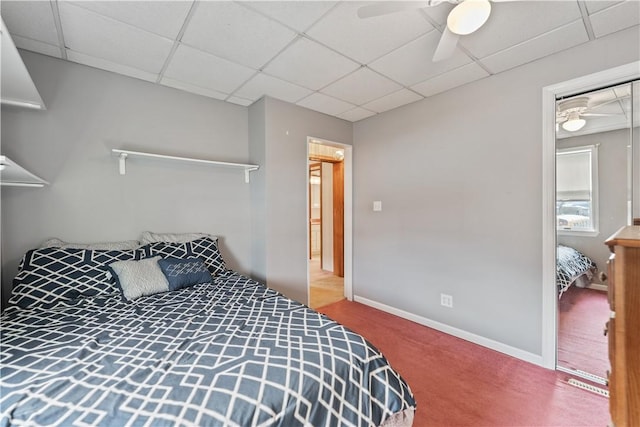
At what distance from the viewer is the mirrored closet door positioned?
191 centimetres

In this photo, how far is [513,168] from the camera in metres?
2.31

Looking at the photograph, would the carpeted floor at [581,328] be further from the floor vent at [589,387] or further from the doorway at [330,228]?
the doorway at [330,228]

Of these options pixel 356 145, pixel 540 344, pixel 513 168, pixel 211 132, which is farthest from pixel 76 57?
pixel 540 344

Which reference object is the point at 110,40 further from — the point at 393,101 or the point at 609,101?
the point at 609,101

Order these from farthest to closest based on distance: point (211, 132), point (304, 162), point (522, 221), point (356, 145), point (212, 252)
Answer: point (356, 145), point (304, 162), point (211, 132), point (212, 252), point (522, 221)

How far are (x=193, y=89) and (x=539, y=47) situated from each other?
2960 mm

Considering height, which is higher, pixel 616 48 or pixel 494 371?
pixel 616 48

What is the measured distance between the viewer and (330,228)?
219 inches

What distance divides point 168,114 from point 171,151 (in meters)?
0.36

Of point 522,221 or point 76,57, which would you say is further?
point 522,221

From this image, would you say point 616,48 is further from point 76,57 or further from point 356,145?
point 76,57

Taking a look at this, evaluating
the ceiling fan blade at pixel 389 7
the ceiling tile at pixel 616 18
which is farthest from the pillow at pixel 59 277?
the ceiling tile at pixel 616 18

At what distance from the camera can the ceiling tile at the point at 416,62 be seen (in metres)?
1.97

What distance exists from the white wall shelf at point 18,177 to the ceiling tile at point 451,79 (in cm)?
300
